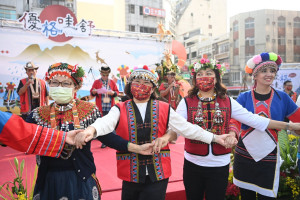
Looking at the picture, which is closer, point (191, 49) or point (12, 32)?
point (12, 32)

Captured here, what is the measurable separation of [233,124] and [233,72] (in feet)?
109

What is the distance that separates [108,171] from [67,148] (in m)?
2.54

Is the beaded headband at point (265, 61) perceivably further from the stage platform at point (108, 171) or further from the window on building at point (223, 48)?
the window on building at point (223, 48)

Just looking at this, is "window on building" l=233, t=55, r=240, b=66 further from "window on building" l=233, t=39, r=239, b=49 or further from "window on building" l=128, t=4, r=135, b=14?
"window on building" l=128, t=4, r=135, b=14

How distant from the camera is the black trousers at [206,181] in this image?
2438 mm

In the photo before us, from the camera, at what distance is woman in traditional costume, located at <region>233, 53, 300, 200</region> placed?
2688 mm

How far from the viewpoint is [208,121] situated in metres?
2.58

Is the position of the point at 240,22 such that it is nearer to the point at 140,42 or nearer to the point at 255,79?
the point at 140,42

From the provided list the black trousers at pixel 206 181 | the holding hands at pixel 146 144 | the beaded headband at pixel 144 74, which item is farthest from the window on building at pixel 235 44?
the beaded headband at pixel 144 74

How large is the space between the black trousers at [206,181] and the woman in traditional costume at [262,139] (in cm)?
44

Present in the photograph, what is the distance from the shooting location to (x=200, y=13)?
1982 inches

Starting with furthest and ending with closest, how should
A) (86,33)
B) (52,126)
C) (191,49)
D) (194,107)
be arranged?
(191,49), (86,33), (194,107), (52,126)

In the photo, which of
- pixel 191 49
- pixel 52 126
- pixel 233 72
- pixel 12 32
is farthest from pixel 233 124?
pixel 191 49

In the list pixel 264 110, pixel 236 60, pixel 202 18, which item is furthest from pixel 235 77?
pixel 264 110
